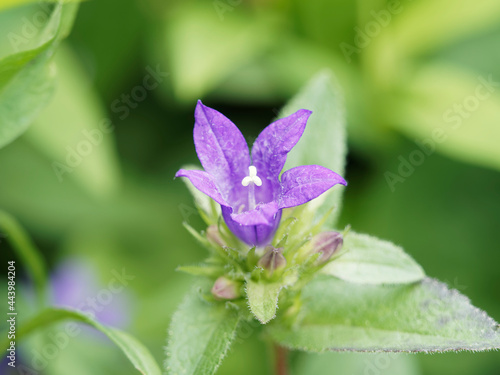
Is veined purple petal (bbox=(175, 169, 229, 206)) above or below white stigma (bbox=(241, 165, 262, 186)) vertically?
above

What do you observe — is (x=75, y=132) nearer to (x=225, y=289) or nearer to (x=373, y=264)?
(x=225, y=289)

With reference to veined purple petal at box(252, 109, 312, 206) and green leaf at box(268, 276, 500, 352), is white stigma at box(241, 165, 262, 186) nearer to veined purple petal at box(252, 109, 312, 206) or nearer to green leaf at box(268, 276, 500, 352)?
veined purple petal at box(252, 109, 312, 206)

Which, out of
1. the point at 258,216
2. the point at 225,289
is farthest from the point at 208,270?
the point at 258,216

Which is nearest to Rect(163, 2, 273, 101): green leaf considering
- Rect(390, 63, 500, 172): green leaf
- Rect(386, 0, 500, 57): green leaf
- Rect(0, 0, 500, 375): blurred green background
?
Rect(0, 0, 500, 375): blurred green background

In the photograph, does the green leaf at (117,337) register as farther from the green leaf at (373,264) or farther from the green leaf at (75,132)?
the green leaf at (75,132)

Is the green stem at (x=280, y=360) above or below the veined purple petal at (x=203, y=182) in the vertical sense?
below

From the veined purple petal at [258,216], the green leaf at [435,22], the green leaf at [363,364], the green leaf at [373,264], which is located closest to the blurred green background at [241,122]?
the green leaf at [435,22]
